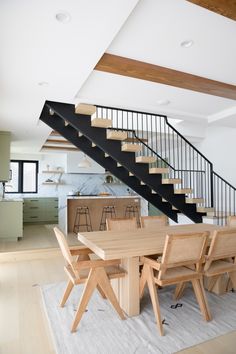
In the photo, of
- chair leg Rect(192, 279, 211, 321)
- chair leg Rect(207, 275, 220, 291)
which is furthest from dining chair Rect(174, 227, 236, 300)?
chair leg Rect(207, 275, 220, 291)

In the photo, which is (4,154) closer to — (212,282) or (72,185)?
(72,185)

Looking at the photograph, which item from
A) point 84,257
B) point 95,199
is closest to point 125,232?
point 84,257

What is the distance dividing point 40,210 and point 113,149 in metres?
4.95

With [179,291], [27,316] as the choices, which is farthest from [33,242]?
[179,291]

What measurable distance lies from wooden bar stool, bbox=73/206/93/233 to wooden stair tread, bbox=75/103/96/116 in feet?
11.4

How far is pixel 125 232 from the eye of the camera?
305 centimetres

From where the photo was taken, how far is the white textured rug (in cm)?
197

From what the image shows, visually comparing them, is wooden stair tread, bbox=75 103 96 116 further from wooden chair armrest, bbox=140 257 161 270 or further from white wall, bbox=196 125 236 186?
white wall, bbox=196 125 236 186

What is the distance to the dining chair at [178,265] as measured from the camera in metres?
2.15

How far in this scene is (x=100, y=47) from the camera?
2.25 meters

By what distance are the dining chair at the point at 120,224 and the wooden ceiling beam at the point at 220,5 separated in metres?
2.54

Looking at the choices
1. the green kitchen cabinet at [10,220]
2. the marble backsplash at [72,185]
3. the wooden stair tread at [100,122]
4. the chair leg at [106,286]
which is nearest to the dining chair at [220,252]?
the chair leg at [106,286]

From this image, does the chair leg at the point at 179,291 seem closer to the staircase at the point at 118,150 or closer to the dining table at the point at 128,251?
the dining table at the point at 128,251

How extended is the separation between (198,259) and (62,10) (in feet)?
7.68
